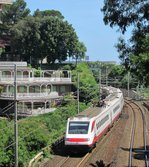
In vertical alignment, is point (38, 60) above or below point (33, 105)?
above

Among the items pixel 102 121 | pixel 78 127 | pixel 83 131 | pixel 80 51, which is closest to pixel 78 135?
pixel 83 131

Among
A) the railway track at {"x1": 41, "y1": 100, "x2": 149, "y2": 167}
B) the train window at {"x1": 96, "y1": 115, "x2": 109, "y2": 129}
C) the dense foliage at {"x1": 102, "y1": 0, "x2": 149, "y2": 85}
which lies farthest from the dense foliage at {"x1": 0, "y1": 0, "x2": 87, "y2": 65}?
the dense foliage at {"x1": 102, "y1": 0, "x2": 149, "y2": 85}

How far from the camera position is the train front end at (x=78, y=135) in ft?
109

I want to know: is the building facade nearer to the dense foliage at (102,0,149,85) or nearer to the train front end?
the train front end

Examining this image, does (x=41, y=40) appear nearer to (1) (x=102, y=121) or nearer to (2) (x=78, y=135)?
(1) (x=102, y=121)

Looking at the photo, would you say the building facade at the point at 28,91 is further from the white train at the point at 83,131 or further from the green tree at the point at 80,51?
the white train at the point at 83,131

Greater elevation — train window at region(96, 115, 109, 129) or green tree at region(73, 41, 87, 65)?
green tree at region(73, 41, 87, 65)

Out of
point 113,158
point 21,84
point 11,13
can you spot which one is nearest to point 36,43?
point 11,13

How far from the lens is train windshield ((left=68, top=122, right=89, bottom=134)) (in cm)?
3388

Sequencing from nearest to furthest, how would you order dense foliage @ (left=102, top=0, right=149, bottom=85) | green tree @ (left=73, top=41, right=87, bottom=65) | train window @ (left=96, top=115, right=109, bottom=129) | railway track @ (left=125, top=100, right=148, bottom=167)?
dense foliage @ (left=102, top=0, right=149, bottom=85) → railway track @ (left=125, top=100, right=148, bottom=167) → train window @ (left=96, top=115, right=109, bottom=129) → green tree @ (left=73, top=41, right=87, bottom=65)

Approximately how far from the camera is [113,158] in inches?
1291

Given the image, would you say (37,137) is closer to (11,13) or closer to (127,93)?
(11,13)

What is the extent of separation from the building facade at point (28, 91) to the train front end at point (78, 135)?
3460 cm

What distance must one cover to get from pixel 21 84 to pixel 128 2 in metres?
52.6
